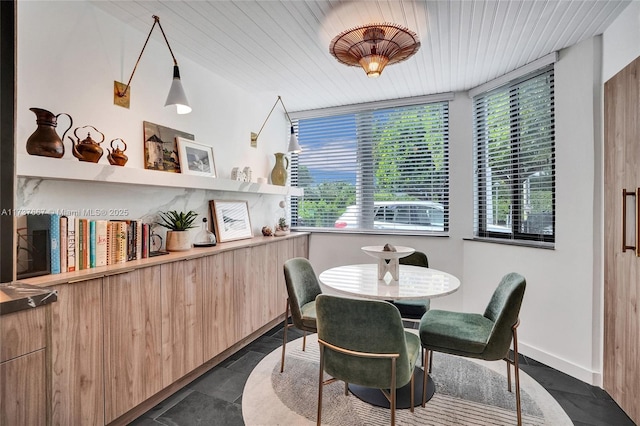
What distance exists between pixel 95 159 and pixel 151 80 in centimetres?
88

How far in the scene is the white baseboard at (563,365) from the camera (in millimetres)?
2340

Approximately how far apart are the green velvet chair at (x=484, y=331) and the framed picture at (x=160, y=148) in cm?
228

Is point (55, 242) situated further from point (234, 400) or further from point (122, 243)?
point (234, 400)

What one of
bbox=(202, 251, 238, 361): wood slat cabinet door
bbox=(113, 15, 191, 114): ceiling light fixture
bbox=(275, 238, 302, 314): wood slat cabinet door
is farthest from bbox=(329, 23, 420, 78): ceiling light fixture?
bbox=(275, 238, 302, 314): wood slat cabinet door

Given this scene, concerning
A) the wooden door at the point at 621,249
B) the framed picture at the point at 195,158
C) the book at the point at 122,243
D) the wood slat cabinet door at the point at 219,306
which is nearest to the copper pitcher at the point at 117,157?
the book at the point at 122,243

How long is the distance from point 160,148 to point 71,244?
1.02 m

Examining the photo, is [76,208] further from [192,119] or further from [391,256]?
[391,256]

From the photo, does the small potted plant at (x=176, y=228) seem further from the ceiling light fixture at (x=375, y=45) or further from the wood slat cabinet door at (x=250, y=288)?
the ceiling light fixture at (x=375, y=45)

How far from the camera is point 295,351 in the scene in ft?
9.38

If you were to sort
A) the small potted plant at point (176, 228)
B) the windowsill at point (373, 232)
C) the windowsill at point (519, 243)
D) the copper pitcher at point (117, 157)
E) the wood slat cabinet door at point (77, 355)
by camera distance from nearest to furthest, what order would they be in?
1. the wood slat cabinet door at point (77, 355)
2. the copper pitcher at point (117, 157)
3. the small potted plant at point (176, 228)
4. the windowsill at point (519, 243)
5. the windowsill at point (373, 232)

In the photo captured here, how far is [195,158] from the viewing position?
2.74m

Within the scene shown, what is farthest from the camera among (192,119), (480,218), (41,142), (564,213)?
(480,218)

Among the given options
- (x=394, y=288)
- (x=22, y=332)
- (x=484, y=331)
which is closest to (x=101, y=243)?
(x=22, y=332)

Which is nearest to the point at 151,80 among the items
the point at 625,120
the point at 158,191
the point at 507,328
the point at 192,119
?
the point at 192,119
